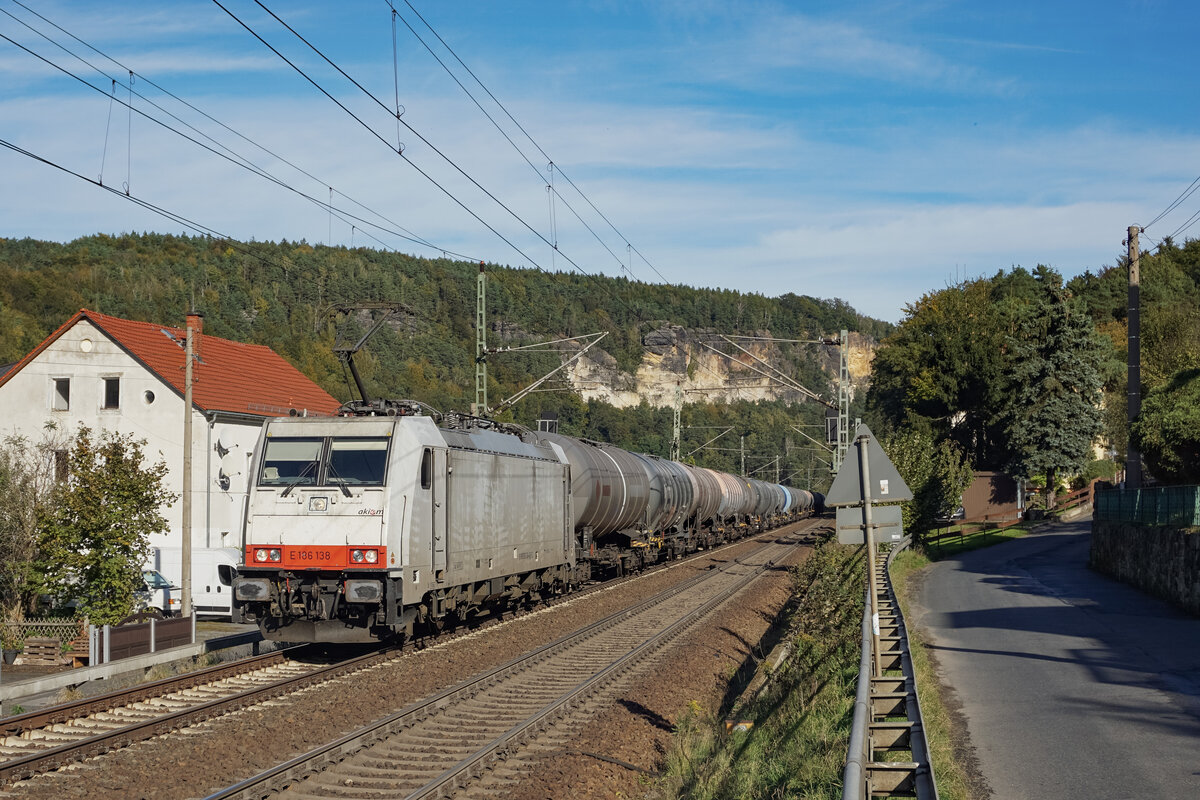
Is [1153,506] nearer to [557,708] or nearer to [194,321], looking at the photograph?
[557,708]

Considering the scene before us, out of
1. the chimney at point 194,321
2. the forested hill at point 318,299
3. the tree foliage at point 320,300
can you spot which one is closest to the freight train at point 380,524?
the chimney at point 194,321

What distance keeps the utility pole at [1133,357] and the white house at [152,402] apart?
25.8 m

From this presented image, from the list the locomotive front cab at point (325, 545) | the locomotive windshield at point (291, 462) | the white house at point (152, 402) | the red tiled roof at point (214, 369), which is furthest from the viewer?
the red tiled roof at point (214, 369)

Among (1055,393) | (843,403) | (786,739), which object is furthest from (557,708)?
(1055,393)

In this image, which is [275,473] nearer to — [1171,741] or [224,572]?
[224,572]

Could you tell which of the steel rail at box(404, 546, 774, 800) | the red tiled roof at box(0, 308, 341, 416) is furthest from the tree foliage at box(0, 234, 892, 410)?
the steel rail at box(404, 546, 774, 800)

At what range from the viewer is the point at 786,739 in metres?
10.3

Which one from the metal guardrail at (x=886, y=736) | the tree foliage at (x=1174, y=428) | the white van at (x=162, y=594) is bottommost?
the white van at (x=162, y=594)

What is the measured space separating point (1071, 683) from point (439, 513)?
8.71m

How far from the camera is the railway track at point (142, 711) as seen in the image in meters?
9.46

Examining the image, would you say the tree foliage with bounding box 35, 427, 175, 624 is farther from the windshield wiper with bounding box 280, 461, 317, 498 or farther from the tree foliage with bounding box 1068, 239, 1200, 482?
the tree foliage with bounding box 1068, 239, 1200, 482

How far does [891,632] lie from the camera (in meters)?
15.1

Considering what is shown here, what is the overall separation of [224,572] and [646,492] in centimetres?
1750

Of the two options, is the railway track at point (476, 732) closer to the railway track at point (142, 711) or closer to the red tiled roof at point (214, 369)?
the railway track at point (142, 711)
